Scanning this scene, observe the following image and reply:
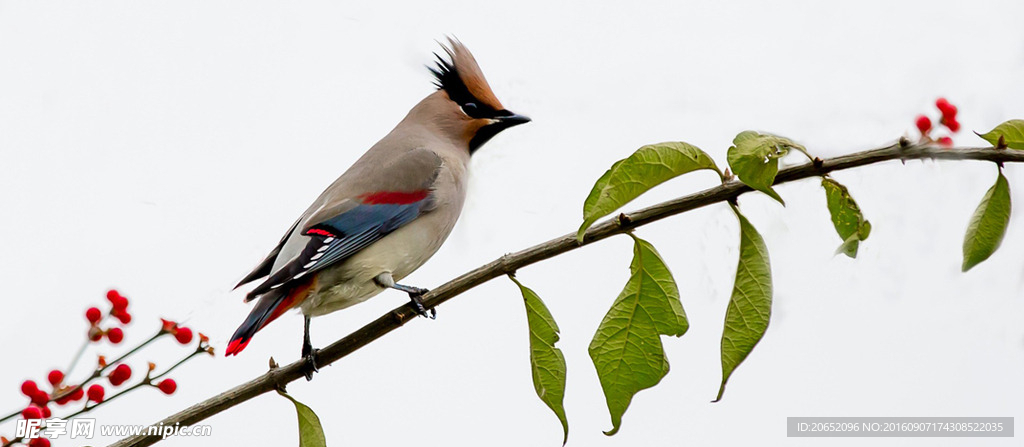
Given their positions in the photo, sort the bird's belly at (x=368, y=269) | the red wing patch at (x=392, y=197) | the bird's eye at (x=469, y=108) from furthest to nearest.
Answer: the bird's eye at (x=469, y=108) → the red wing patch at (x=392, y=197) → the bird's belly at (x=368, y=269)

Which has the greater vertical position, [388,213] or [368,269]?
[388,213]

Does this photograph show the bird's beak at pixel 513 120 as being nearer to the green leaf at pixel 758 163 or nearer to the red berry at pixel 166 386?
the red berry at pixel 166 386

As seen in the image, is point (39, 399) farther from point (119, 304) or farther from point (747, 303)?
point (747, 303)

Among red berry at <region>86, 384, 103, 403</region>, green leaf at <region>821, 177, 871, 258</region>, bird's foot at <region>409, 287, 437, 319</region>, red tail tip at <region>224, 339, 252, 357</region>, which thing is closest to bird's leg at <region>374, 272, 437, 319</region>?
bird's foot at <region>409, 287, 437, 319</region>

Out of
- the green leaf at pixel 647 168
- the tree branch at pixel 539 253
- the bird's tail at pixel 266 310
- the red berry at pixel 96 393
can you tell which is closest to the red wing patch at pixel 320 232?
the bird's tail at pixel 266 310

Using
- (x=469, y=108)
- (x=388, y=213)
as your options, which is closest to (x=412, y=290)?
(x=388, y=213)

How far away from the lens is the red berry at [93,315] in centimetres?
167

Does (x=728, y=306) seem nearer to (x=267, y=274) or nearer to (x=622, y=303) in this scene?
(x=622, y=303)

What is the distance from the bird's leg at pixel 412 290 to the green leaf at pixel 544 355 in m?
0.21

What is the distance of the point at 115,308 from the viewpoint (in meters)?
1.64

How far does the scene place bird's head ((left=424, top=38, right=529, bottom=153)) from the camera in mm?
2994

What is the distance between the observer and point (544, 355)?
1.60 metres

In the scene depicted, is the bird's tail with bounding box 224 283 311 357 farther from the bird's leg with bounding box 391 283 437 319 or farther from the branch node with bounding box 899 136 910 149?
the branch node with bounding box 899 136 910 149

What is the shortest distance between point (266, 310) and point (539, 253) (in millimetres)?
834
